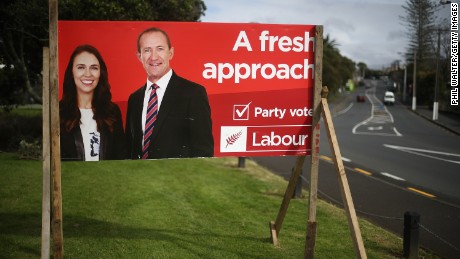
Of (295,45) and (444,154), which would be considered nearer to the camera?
(295,45)

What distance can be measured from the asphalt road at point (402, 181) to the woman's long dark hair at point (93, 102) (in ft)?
18.1

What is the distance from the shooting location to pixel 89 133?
203 inches

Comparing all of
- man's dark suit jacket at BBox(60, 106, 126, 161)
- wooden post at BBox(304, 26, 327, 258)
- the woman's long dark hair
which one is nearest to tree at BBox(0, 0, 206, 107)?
the woman's long dark hair

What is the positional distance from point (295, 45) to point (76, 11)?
11.5m

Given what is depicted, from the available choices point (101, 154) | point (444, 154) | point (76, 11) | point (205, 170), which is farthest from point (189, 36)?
point (444, 154)

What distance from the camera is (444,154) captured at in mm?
17703

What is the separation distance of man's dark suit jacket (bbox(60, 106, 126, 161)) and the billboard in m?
0.07

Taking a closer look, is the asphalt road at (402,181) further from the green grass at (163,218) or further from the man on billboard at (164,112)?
the man on billboard at (164,112)

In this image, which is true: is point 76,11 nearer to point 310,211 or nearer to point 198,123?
point 198,123

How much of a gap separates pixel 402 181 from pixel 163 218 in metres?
8.16

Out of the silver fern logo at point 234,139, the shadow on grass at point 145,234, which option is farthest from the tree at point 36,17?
the silver fern logo at point 234,139

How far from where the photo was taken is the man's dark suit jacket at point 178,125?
5.35 metres

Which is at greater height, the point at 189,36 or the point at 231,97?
the point at 189,36

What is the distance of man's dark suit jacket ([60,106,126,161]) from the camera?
5.08 metres
